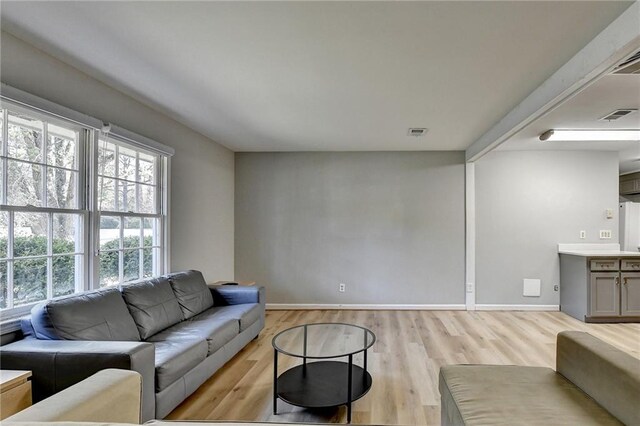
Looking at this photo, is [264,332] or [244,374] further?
[264,332]

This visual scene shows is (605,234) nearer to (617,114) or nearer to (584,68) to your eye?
(617,114)

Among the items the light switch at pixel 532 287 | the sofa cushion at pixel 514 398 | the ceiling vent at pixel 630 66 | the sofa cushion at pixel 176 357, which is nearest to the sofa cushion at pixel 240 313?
the sofa cushion at pixel 176 357

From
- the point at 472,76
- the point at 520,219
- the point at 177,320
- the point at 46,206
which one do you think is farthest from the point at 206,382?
the point at 520,219

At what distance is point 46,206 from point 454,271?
15.8ft

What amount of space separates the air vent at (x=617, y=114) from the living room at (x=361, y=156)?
12 centimetres

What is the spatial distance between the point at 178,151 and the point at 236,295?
175 centimetres

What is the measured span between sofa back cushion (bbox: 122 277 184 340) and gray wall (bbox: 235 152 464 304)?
7.15ft

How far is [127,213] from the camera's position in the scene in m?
2.91

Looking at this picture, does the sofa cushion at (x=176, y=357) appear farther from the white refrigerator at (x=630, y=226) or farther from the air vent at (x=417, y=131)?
the white refrigerator at (x=630, y=226)

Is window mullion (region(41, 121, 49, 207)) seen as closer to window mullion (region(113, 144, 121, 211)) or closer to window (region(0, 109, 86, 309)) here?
window (region(0, 109, 86, 309))

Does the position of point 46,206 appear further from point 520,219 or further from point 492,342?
point 520,219

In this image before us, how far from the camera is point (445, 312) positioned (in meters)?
4.68

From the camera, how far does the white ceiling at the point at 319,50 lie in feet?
5.46

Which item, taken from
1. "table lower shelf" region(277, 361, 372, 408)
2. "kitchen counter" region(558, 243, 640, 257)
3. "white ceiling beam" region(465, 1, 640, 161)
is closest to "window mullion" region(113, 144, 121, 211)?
"table lower shelf" region(277, 361, 372, 408)
